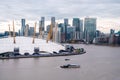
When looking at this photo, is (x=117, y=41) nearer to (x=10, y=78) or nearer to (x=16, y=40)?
(x=16, y=40)

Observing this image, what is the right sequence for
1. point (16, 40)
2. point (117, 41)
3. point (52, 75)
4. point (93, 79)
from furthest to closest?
point (117, 41)
point (16, 40)
point (52, 75)
point (93, 79)

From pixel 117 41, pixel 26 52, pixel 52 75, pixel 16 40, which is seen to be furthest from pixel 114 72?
pixel 117 41

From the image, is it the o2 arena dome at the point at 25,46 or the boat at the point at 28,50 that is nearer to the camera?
the boat at the point at 28,50

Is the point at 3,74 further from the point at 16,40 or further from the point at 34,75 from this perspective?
the point at 16,40

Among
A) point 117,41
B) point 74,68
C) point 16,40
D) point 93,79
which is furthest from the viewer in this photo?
point 117,41

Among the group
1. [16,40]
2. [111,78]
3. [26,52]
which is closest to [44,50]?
[26,52]

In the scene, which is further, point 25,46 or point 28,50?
point 25,46

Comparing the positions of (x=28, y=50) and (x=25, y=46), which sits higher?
(x=25, y=46)

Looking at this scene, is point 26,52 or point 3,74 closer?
point 3,74

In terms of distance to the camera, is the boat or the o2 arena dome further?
the o2 arena dome
